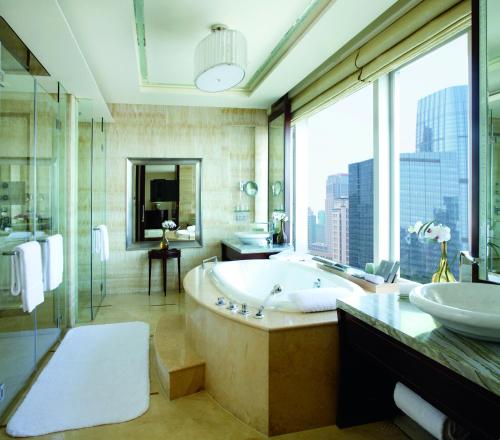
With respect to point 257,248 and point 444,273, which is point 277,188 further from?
point 444,273

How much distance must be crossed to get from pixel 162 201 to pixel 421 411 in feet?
13.6

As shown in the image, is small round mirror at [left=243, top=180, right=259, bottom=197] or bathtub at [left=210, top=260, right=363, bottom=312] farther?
small round mirror at [left=243, top=180, right=259, bottom=197]

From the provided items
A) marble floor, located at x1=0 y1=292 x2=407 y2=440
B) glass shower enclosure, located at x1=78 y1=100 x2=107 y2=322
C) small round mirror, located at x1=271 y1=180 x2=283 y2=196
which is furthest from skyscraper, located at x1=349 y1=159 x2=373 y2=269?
glass shower enclosure, located at x1=78 y1=100 x2=107 y2=322

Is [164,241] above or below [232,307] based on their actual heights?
above

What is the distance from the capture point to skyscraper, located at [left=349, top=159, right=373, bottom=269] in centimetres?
299

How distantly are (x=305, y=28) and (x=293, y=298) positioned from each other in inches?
81.1

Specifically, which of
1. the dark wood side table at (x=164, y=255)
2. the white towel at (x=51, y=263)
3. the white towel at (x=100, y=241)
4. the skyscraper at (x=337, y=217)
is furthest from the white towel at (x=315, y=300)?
the dark wood side table at (x=164, y=255)

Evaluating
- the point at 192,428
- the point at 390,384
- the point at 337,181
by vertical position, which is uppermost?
the point at 337,181

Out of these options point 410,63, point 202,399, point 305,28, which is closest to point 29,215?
point 202,399

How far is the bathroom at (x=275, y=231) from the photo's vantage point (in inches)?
66.6

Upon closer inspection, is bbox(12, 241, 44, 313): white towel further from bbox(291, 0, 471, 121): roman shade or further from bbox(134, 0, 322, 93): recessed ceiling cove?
bbox(291, 0, 471, 121): roman shade

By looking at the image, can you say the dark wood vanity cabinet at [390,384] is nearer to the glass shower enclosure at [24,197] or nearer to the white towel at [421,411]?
the white towel at [421,411]

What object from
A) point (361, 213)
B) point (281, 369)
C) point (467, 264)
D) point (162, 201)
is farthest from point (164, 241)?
point (467, 264)

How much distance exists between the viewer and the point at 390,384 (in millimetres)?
1936
